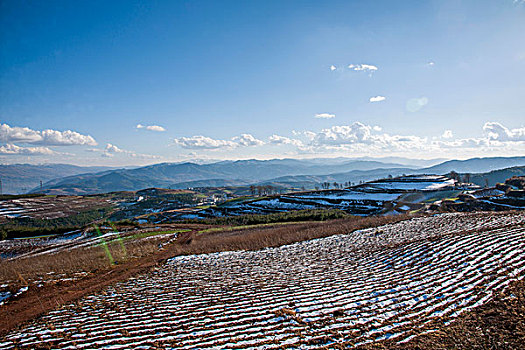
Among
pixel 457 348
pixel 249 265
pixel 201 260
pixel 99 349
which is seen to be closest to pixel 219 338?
pixel 99 349

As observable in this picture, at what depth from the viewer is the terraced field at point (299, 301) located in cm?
734

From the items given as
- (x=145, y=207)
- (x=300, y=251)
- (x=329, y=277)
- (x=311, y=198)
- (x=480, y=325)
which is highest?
(x=480, y=325)

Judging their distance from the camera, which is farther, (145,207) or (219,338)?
(145,207)

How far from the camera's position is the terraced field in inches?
289

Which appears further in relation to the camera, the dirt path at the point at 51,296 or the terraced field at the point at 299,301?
the dirt path at the point at 51,296

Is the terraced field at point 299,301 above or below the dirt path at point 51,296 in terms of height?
above

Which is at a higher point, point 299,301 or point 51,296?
point 299,301

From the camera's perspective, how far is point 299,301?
9422mm

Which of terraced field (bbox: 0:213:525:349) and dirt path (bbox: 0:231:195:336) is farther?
dirt path (bbox: 0:231:195:336)

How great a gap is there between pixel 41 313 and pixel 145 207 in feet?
539

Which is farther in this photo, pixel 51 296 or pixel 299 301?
pixel 51 296

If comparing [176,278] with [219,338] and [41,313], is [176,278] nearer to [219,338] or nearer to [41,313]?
[41,313]

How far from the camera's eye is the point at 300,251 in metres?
20.0

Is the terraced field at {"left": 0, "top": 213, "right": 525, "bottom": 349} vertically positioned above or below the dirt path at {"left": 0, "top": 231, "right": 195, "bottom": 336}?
above
